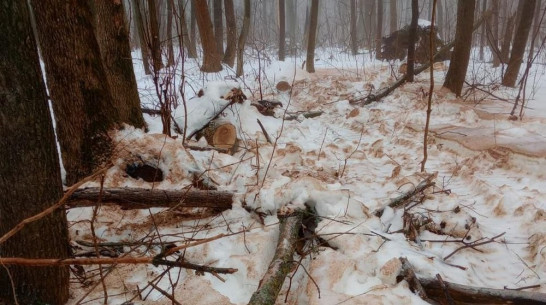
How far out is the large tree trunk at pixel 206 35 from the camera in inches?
338

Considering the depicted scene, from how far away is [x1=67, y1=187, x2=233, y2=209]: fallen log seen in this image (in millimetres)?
2451

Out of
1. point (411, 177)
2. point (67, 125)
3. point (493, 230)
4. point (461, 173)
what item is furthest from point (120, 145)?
point (461, 173)

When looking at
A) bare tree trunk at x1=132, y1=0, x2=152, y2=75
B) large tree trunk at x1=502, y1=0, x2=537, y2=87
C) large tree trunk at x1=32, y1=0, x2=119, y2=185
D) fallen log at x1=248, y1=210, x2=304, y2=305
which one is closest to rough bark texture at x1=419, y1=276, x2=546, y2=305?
fallen log at x1=248, y1=210, x2=304, y2=305

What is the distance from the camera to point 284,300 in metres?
2.10

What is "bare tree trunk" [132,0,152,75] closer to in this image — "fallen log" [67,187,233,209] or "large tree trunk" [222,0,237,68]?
"fallen log" [67,187,233,209]

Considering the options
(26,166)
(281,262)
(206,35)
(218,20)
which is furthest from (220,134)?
(218,20)

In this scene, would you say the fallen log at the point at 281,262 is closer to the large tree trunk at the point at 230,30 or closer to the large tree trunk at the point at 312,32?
the large tree trunk at the point at 230,30

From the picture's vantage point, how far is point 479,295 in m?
1.91

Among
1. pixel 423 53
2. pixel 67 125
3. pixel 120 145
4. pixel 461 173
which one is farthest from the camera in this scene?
pixel 423 53

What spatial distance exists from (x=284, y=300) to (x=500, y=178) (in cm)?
259

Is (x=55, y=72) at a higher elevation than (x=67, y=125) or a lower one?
higher

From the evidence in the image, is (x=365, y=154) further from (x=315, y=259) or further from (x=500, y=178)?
(x=315, y=259)

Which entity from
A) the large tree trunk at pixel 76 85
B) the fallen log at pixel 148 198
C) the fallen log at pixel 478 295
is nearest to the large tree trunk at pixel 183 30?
the large tree trunk at pixel 76 85

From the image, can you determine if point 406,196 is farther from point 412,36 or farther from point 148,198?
point 412,36
